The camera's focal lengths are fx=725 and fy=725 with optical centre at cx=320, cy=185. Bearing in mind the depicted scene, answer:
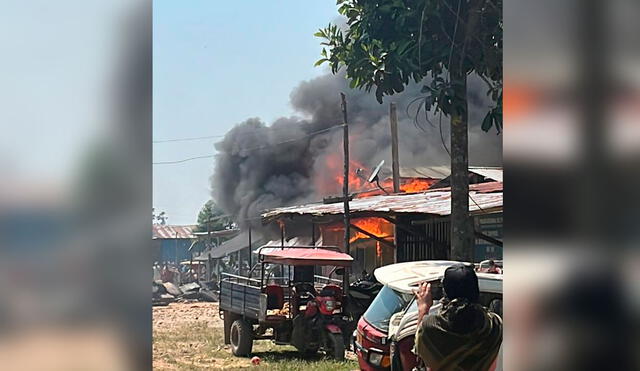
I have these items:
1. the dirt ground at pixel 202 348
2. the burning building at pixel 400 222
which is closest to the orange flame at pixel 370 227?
the burning building at pixel 400 222

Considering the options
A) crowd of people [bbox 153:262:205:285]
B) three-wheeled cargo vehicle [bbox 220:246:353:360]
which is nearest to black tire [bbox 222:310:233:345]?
three-wheeled cargo vehicle [bbox 220:246:353:360]

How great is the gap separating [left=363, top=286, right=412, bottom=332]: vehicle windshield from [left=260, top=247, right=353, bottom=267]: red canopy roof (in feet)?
0.65

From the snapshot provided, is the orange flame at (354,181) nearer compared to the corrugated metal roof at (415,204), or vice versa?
the corrugated metal roof at (415,204)

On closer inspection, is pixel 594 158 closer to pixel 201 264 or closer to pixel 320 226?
pixel 320 226

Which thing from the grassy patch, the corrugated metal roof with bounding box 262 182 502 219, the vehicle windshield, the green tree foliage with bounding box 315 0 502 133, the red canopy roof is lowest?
the grassy patch

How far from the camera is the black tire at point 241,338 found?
3.04 metres

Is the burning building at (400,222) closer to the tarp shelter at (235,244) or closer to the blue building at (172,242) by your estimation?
the tarp shelter at (235,244)

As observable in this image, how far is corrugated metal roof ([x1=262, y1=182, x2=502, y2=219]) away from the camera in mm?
2875

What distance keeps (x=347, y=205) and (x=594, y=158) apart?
44.0 inches

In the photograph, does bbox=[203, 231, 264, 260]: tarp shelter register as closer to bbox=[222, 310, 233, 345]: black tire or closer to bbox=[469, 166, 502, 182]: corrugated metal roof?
bbox=[222, 310, 233, 345]: black tire

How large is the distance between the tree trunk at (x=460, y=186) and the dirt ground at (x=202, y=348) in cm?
63

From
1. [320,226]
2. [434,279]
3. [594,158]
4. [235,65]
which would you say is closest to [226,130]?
[235,65]

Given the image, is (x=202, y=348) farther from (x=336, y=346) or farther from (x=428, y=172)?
(x=428, y=172)

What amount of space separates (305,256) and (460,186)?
0.74 metres
